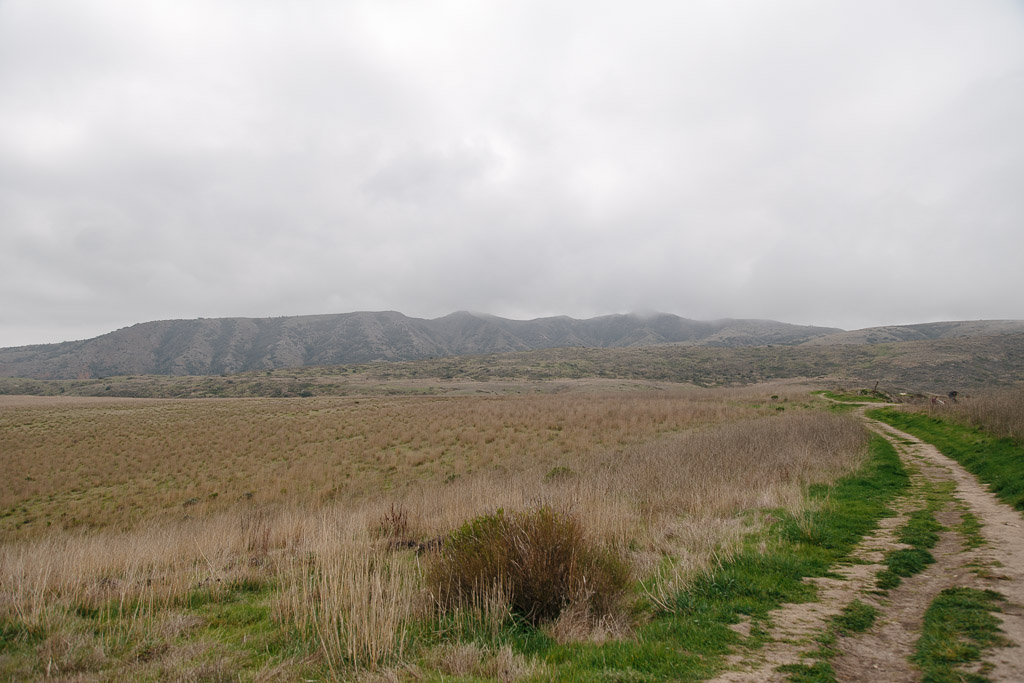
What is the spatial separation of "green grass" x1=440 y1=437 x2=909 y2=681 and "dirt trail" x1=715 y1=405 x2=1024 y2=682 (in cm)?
19

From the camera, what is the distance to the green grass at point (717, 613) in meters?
3.95

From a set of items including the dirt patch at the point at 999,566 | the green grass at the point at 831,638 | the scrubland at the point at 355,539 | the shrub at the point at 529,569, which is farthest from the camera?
the shrub at the point at 529,569

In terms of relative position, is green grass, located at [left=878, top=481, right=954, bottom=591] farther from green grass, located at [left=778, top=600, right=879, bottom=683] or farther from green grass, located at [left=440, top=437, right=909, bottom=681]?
green grass, located at [left=778, top=600, right=879, bottom=683]

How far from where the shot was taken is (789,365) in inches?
3656

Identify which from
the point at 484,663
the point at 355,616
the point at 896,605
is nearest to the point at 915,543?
the point at 896,605

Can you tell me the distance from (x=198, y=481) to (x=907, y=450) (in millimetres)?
27680

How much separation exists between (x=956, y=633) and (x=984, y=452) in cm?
1371

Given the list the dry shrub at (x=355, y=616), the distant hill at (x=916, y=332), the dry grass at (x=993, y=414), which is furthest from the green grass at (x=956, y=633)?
the distant hill at (x=916, y=332)

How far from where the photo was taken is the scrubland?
443 cm

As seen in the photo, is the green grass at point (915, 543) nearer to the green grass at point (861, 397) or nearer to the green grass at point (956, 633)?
the green grass at point (956, 633)

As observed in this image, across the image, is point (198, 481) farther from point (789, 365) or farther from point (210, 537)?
point (789, 365)

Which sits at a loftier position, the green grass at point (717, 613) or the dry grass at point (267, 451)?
the green grass at point (717, 613)

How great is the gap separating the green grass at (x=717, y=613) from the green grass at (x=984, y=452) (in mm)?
3301

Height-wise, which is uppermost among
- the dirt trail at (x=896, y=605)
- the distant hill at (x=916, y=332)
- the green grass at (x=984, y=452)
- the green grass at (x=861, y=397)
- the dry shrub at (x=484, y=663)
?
the distant hill at (x=916, y=332)
